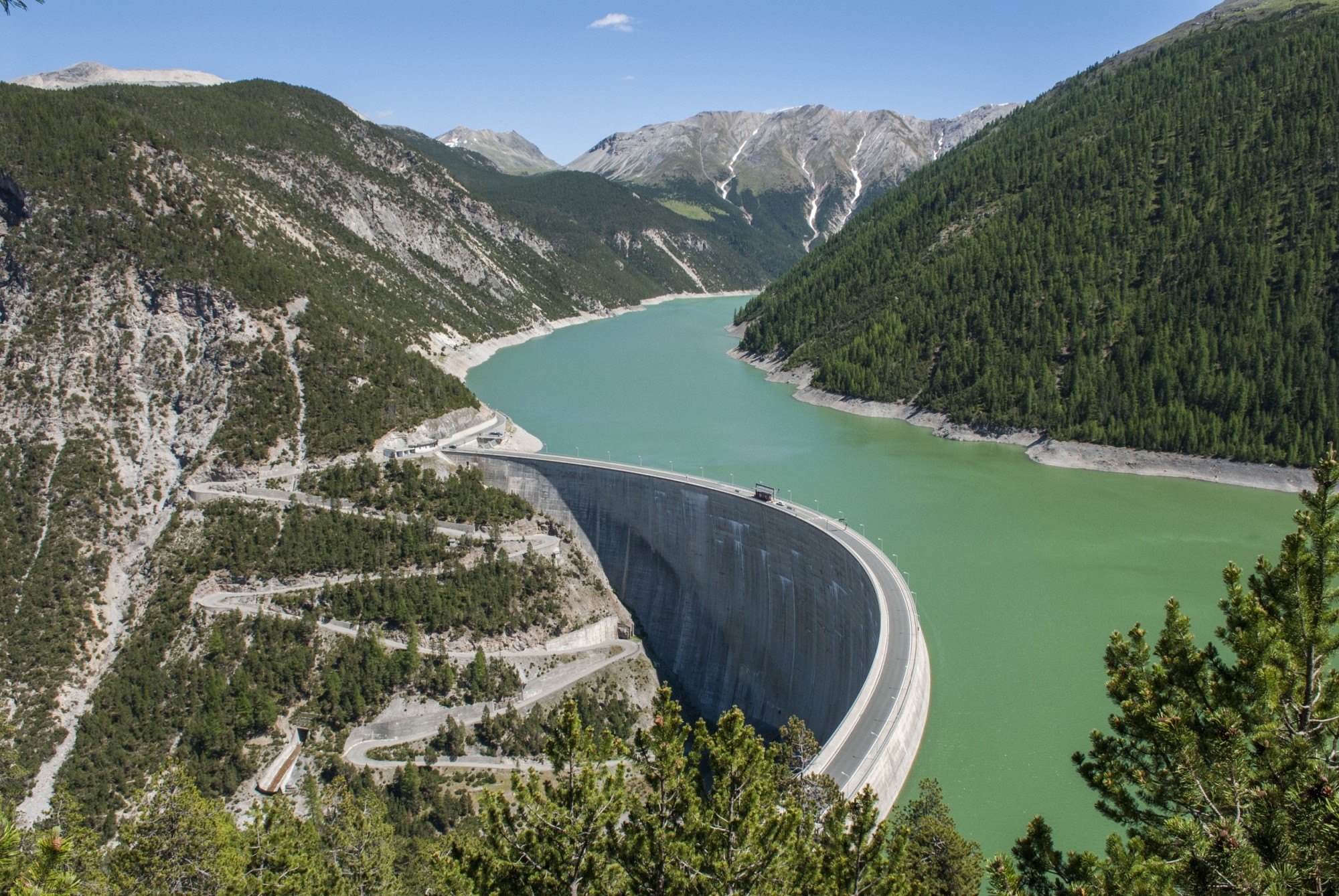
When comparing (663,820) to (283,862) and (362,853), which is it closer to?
(283,862)

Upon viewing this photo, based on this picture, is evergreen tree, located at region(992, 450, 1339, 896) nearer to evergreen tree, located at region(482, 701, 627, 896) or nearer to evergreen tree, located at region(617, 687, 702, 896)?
evergreen tree, located at region(617, 687, 702, 896)

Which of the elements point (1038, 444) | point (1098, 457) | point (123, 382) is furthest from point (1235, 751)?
point (1038, 444)

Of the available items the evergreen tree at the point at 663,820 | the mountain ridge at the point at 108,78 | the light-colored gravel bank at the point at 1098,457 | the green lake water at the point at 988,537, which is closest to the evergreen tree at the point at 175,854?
the evergreen tree at the point at 663,820

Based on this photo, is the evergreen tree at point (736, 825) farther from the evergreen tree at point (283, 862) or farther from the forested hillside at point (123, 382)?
the forested hillside at point (123, 382)

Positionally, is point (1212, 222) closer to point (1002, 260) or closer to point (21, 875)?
point (1002, 260)

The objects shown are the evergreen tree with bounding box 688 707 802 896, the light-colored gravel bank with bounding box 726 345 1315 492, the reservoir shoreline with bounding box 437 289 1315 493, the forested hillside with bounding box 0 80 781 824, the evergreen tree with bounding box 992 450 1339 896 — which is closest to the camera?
the evergreen tree with bounding box 992 450 1339 896

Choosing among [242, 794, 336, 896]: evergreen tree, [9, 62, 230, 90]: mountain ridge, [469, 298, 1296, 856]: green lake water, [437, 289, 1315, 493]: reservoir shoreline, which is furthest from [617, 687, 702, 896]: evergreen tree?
[9, 62, 230, 90]: mountain ridge

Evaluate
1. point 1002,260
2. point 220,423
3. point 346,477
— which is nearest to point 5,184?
point 220,423
